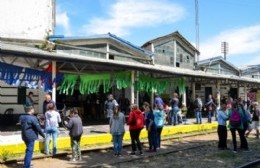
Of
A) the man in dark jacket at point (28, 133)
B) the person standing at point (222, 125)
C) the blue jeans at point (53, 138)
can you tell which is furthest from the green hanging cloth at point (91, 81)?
the man in dark jacket at point (28, 133)

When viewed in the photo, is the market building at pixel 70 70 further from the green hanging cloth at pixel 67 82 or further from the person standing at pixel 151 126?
the person standing at pixel 151 126

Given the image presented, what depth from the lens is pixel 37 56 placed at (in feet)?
53.3

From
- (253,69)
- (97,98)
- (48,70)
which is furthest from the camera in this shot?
(253,69)

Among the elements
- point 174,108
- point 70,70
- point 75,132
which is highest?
point 70,70

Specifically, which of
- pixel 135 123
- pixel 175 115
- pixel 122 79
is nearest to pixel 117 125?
pixel 135 123

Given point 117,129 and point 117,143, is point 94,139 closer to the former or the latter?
point 117,143

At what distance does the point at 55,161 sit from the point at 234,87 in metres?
30.5

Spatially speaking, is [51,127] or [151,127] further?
[151,127]

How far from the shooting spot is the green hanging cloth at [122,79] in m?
21.3

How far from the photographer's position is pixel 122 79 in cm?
2159

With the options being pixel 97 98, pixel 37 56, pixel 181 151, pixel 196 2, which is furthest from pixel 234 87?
pixel 37 56

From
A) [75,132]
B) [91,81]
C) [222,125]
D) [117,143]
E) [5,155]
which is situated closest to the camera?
[5,155]

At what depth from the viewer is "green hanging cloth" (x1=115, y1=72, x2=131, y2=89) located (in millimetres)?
21317

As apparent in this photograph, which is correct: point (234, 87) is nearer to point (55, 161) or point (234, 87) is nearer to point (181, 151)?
point (181, 151)
